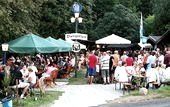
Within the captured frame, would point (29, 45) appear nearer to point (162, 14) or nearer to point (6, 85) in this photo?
point (6, 85)

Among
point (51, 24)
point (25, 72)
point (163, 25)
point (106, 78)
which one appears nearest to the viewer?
point (25, 72)

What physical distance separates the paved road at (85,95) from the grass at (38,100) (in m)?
0.32

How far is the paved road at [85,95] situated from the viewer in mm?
19188

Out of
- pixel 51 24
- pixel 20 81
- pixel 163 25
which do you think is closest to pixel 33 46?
pixel 20 81

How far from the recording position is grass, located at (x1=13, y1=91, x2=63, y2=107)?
18711mm

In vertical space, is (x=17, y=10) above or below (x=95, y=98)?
above

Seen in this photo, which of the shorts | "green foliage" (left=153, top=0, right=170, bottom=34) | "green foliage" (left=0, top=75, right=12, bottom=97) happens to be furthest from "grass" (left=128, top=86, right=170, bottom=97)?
"green foliage" (left=153, top=0, right=170, bottom=34)

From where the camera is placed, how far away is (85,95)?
21.5 meters

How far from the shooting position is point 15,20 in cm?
3725

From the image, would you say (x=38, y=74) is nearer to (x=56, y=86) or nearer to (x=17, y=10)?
(x=56, y=86)

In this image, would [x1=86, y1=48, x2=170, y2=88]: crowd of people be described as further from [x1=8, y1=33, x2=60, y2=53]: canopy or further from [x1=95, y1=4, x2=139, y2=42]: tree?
[x1=95, y1=4, x2=139, y2=42]: tree

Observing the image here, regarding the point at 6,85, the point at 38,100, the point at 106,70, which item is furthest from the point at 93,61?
the point at 6,85

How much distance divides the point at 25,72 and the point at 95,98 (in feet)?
12.8

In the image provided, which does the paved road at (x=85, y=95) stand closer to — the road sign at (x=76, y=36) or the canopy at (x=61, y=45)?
the road sign at (x=76, y=36)
